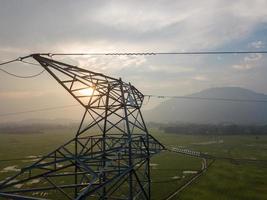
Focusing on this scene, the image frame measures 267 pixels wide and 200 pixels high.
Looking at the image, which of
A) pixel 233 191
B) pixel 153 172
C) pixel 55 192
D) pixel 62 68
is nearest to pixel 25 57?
pixel 62 68

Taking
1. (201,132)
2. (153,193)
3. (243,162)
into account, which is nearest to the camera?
(153,193)

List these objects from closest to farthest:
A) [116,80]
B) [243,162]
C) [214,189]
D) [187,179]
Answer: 1. [116,80]
2. [214,189]
3. [187,179]
4. [243,162]

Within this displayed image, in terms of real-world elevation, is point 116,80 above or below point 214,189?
above

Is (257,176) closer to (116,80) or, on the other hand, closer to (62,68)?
(116,80)

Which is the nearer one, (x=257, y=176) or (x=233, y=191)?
(x=233, y=191)

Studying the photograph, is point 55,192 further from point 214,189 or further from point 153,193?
point 214,189

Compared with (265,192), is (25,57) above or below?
above

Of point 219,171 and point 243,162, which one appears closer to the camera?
point 219,171

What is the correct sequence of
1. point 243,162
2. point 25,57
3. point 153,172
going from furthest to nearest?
point 243,162 < point 153,172 < point 25,57

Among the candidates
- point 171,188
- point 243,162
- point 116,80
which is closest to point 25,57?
point 116,80
